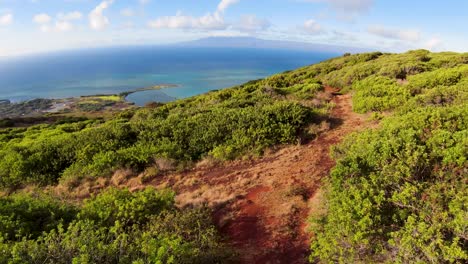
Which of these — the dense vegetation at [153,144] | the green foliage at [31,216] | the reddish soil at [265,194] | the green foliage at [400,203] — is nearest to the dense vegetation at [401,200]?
the green foliage at [400,203]

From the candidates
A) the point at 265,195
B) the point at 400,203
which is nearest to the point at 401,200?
the point at 400,203

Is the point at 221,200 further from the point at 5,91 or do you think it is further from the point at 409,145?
the point at 5,91

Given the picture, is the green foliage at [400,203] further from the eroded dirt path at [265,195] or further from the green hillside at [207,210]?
the eroded dirt path at [265,195]

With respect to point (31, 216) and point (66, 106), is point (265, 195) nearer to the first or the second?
point (31, 216)

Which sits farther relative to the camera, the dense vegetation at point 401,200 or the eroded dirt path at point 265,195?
the eroded dirt path at point 265,195

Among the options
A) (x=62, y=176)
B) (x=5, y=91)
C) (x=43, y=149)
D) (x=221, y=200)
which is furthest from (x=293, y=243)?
(x=5, y=91)

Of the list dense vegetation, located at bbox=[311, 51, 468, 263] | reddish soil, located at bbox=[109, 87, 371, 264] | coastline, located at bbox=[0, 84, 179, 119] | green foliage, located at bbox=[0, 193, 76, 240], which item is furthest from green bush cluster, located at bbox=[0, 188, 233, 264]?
coastline, located at bbox=[0, 84, 179, 119]
